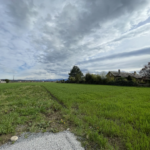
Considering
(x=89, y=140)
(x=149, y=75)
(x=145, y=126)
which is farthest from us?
(x=149, y=75)

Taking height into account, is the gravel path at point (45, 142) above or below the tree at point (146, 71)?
below

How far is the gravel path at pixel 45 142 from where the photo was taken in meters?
2.36

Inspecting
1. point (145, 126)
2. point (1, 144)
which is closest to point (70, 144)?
point (1, 144)

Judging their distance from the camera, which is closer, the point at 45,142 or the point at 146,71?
the point at 45,142

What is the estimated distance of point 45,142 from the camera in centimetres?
259

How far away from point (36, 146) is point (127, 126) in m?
3.24

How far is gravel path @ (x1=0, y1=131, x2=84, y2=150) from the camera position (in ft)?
7.75

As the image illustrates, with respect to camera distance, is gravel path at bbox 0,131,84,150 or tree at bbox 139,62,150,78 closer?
gravel path at bbox 0,131,84,150

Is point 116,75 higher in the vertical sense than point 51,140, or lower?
higher

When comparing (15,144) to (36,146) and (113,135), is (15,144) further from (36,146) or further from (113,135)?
(113,135)

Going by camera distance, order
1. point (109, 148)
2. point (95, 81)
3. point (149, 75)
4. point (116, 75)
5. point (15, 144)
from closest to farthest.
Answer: point (109, 148), point (15, 144), point (149, 75), point (95, 81), point (116, 75)

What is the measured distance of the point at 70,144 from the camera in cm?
247

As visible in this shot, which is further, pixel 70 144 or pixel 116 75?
pixel 116 75

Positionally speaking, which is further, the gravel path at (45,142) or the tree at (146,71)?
the tree at (146,71)
